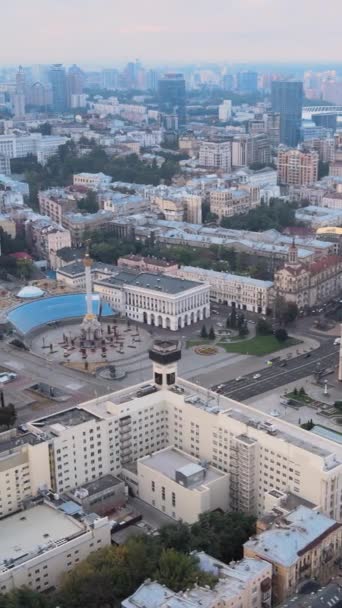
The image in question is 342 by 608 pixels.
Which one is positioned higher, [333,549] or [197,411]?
[197,411]

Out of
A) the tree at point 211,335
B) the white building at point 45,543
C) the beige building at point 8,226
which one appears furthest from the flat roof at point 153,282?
the white building at point 45,543

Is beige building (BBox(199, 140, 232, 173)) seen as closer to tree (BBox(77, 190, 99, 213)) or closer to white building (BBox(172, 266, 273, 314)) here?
tree (BBox(77, 190, 99, 213))

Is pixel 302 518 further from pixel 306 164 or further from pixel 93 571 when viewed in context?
pixel 306 164

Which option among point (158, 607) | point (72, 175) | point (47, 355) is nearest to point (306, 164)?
point (72, 175)

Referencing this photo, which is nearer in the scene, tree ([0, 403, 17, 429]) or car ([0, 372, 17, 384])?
tree ([0, 403, 17, 429])

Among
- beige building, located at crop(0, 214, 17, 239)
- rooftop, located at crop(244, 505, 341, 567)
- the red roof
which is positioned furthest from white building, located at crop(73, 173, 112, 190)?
rooftop, located at crop(244, 505, 341, 567)

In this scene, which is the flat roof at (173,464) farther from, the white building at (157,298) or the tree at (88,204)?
the tree at (88,204)
